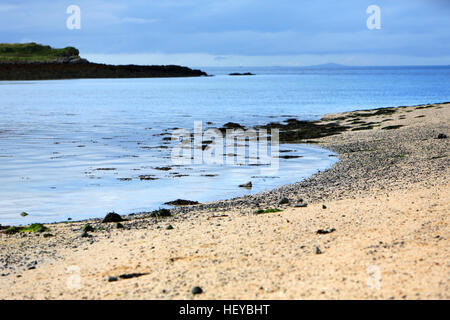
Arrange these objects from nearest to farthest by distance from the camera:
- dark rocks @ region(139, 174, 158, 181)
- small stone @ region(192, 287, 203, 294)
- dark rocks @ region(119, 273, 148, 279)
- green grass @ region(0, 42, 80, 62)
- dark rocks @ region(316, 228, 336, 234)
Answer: small stone @ region(192, 287, 203, 294)
dark rocks @ region(119, 273, 148, 279)
dark rocks @ region(316, 228, 336, 234)
dark rocks @ region(139, 174, 158, 181)
green grass @ region(0, 42, 80, 62)

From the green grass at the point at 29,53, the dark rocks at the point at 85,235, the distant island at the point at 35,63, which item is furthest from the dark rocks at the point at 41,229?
the green grass at the point at 29,53

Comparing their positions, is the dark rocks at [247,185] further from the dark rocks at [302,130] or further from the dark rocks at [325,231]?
the dark rocks at [302,130]

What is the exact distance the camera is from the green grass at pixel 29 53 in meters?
180

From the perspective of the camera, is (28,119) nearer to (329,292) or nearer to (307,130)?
(307,130)

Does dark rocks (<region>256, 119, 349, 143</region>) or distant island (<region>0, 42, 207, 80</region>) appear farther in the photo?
distant island (<region>0, 42, 207, 80</region>)

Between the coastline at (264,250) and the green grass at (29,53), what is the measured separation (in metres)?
179

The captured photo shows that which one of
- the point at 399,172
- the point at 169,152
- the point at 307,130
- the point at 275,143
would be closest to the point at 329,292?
the point at 399,172

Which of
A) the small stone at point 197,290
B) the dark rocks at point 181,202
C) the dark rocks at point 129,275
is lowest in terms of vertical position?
the dark rocks at point 181,202

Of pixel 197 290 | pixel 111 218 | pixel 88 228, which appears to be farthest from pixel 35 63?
pixel 197 290

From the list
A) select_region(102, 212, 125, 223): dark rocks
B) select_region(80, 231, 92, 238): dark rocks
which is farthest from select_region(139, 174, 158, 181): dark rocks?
select_region(80, 231, 92, 238): dark rocks

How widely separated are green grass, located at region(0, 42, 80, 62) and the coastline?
179165 mm

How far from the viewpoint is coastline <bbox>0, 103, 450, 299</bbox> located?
7.67 metres

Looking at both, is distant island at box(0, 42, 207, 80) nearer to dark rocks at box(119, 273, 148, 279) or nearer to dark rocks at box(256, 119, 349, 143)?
dark rocks at box(256, 119, 349, 143)

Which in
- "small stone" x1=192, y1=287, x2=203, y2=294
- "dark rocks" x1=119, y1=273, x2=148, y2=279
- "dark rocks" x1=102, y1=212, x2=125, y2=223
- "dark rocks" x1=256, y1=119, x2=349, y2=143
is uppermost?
"dark rocks" x1=256, y1=119, x2=349, y2=143
